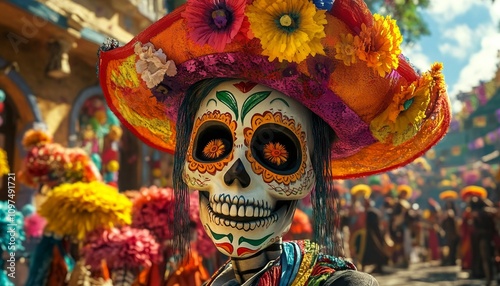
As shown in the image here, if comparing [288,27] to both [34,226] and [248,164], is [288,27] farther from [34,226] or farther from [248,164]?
[34,226]

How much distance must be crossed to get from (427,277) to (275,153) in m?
9.68

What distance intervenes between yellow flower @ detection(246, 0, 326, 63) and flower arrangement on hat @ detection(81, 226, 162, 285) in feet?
Result: 6.59

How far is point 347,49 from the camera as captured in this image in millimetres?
1700

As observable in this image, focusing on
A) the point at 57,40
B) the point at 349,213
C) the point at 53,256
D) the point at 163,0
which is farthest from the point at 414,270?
the point at 53,256

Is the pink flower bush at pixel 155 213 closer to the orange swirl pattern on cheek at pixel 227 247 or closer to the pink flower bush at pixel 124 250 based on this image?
the pink flower bush at pixel 124 250

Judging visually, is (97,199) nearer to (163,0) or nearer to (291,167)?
(291,167)

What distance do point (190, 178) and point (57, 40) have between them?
606 cm

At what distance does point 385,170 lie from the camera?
2.38 metres

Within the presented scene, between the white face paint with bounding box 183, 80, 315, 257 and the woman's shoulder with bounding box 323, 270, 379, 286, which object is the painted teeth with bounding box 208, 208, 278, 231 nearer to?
the white face paint with bounding box 183, 80, 315, 257

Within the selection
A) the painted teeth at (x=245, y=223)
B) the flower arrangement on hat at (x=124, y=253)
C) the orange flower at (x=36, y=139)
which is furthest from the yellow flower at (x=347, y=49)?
the orange flower at (x=36, y=139)

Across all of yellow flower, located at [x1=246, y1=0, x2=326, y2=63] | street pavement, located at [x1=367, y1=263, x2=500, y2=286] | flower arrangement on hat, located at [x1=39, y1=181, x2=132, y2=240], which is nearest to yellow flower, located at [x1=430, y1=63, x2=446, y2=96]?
yellow flower, located at [x1=246, y1=0, x2=326, y2=63]

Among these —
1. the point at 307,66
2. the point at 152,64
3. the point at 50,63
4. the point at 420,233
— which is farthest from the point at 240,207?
the point at 420,233

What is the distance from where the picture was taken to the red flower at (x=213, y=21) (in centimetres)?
171

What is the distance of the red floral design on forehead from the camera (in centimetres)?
190
